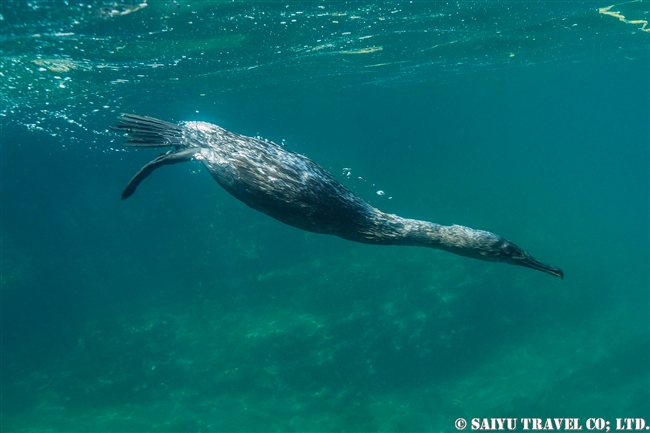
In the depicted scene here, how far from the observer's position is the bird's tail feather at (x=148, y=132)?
4.86m

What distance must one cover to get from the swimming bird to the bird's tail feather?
12 centimetres

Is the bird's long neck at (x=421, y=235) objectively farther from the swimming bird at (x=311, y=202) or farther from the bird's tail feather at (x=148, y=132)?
the bird's tail feather at (x=148, y=132)

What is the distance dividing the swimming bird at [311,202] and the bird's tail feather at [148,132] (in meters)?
0.12

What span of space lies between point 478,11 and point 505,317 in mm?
12827

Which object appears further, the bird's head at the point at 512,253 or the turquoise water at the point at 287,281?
the turquoise water at the point at 287,281

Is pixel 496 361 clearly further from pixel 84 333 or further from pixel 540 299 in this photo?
pixel 84 333

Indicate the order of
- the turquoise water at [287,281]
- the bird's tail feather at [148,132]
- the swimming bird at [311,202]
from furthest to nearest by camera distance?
the turquoise water at [287,281]
the bird's tail feather at [148,132]
the swimming bird at [311,202]

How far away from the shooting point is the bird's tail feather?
486cm

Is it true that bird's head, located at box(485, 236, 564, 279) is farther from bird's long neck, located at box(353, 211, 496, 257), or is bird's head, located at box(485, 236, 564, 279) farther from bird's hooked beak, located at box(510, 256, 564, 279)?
bird's long neck, located at box(353, 211, 496, 257)

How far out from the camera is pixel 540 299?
20672mm

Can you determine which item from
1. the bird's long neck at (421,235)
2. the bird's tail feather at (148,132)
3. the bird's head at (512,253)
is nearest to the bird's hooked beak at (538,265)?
the bird's head at (512,253)

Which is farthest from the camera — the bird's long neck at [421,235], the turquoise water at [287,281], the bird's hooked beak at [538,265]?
the turquoise water at [287,281]

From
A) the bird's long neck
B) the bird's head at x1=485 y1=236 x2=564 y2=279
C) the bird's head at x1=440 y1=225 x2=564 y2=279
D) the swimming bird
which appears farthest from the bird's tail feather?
the bird's head at x1=485 y1=236 x2=564 y2=279

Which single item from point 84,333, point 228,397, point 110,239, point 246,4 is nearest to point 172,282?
point 84,333
